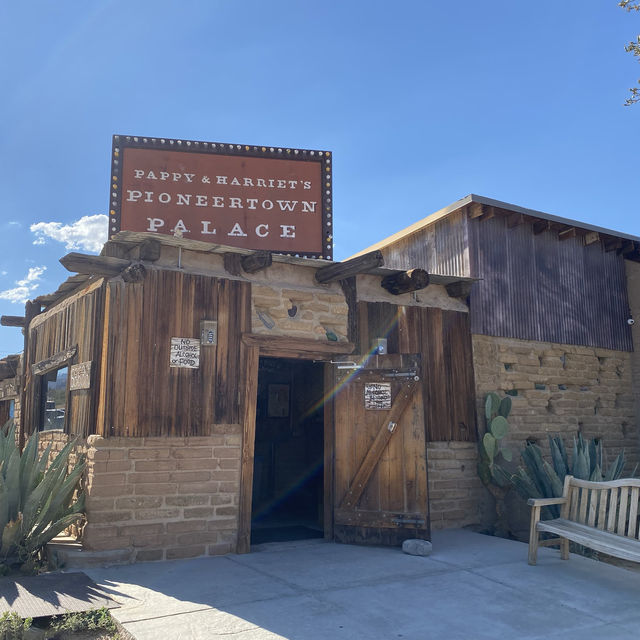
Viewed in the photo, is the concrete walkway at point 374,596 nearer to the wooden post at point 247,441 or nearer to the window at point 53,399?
the wooden post at point 247,441

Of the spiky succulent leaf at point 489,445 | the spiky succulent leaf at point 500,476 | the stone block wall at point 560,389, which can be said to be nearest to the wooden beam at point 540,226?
the stone block wall at point 560,389

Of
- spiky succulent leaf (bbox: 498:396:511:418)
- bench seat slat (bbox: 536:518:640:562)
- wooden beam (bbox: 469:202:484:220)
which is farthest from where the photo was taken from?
wooden beam (bbox: 469:202:484:220)

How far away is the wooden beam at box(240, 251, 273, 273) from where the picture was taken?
686cm

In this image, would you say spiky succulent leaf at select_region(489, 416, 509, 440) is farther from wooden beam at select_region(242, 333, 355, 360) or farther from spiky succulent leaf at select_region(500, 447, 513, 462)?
wooden beam at select_region(242, 333, 355, 360)

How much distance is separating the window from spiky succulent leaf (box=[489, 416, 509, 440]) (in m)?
5.57

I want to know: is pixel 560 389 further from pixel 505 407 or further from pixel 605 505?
pixel 605 505

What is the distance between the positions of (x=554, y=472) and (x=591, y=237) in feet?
15.8

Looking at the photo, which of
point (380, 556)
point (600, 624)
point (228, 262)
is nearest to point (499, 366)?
point (380, 556)

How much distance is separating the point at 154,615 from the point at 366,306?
469cm

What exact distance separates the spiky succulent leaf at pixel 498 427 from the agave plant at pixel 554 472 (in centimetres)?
38

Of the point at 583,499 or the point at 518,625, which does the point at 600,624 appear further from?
the point at 583,499

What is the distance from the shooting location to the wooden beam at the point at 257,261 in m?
6.86

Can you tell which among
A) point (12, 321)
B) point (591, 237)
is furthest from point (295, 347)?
point (591, 237)

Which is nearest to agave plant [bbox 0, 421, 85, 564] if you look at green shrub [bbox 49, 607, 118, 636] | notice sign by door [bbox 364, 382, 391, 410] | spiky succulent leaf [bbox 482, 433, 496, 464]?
green shrub [bbox 49, 607, 118, 636]
